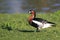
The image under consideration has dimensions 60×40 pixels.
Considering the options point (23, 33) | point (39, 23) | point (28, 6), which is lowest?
point (28, 6)

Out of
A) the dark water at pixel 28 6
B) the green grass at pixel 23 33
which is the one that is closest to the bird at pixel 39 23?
the green grass at pixel 23 33

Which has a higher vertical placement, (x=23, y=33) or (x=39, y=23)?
(x=39, y=23)

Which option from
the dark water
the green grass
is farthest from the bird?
the dark water

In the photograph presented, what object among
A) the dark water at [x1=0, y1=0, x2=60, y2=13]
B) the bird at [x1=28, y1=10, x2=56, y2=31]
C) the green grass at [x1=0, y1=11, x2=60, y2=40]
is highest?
the bird at [x1=28, y1=10, x2=56, y2=31]

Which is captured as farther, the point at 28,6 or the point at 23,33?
the point at 28,6

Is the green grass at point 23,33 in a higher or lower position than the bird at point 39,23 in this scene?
lower

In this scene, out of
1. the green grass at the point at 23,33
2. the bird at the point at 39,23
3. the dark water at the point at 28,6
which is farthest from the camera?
the dark water at the point at 28,6

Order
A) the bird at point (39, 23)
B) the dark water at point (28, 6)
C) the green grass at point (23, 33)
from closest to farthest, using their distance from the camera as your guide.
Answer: the green grass at point (23, 33), the bird at point (39, 23), the dark water at point (28, 6)

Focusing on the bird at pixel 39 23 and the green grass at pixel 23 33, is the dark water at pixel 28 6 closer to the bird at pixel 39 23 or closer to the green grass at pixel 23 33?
the green grass at pixel 23 33

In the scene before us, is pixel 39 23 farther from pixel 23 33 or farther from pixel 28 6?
pixel 28 6

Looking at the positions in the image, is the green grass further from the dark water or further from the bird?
the dark water

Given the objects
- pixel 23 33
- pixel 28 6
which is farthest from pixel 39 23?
pixel 28 6

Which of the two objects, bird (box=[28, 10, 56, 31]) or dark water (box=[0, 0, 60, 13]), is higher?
bird (box=[28, 10, 56, 31])

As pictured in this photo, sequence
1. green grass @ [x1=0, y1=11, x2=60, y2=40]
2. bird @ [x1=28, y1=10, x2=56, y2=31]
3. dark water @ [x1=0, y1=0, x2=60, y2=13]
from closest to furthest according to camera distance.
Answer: green grass @ [x1=0, y1=11, x2=60, y2=40] → bird @ [x1=28, y1=10, x2=56, y2=31] → dark water @ [x1=0, y1=0, x2=60, y2=13]
